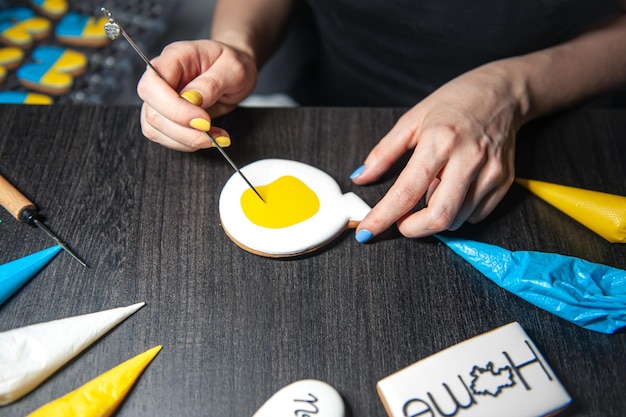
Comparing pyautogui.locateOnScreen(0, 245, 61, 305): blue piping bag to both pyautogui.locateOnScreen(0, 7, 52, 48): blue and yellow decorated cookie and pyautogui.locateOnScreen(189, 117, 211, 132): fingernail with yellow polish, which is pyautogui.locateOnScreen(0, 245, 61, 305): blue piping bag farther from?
pyautogui.locateOnScreen(0, 7, 52, 48): blue and yellow decorated cookie

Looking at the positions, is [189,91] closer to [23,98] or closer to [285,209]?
[285,209]

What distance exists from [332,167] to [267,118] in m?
0.15

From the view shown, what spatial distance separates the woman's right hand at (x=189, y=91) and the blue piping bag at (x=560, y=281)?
414mm

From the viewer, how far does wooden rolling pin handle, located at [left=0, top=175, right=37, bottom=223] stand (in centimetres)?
73

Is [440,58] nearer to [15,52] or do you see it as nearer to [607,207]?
[607,207]

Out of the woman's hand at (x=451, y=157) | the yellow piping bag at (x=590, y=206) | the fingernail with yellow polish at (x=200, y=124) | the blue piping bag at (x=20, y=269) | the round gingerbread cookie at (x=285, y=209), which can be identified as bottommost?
Answer: the yellow piping bag at (x=590, y=206)

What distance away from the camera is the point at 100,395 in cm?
58

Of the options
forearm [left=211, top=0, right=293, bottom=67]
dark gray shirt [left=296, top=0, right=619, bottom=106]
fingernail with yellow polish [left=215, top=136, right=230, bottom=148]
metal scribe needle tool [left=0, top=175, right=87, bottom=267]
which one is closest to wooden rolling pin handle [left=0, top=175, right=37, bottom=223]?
metal scribe needle tool [left=0, top=175, right=87, bottom=267]

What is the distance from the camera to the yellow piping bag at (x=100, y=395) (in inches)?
22.5

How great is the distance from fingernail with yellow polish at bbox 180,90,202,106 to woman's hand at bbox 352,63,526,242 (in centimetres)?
27

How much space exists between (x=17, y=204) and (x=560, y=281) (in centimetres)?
79

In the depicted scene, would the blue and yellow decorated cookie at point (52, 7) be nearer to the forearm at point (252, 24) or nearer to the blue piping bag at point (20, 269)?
the forearm at point (252, 24)

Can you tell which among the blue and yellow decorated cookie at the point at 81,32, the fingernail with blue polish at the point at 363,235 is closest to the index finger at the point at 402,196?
the fingernail with blue polish at the point at 363,235

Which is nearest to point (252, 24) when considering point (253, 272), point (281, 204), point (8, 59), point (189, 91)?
point (189, 91)
